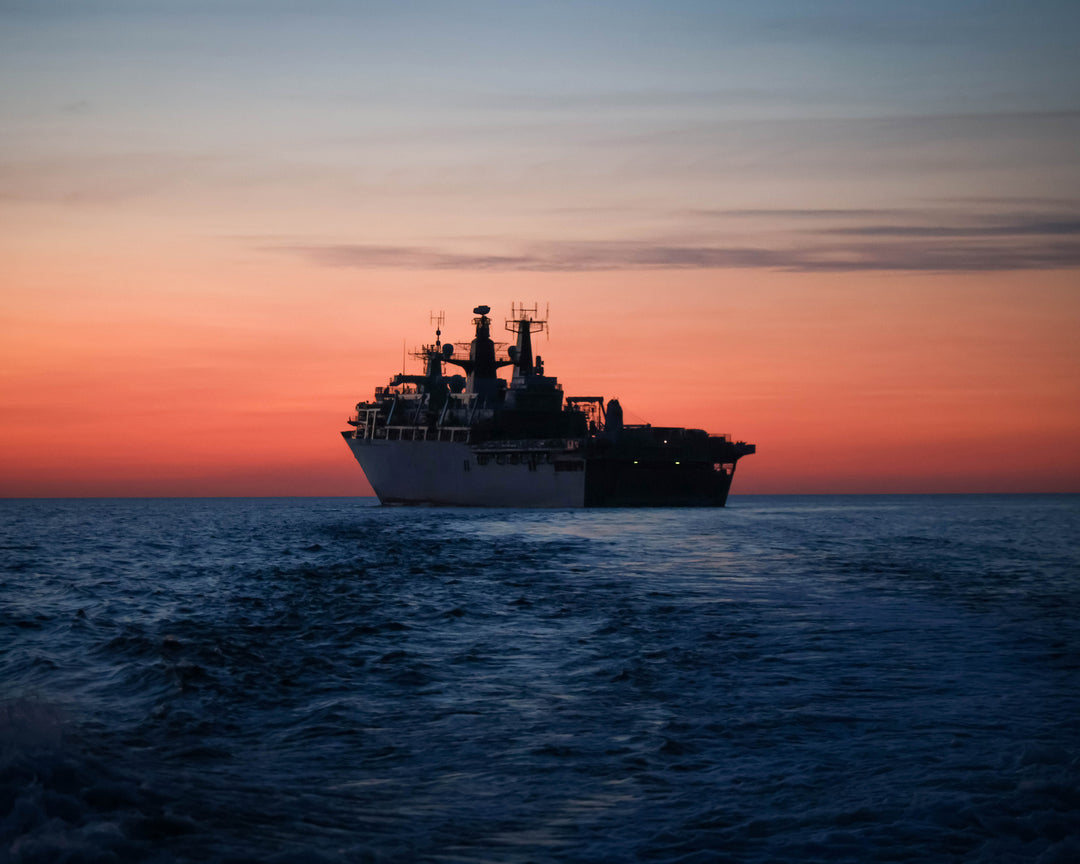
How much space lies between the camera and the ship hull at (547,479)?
83.6m

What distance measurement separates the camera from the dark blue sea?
23.0 feet

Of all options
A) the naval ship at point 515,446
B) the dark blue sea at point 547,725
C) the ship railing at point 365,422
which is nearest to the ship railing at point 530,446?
the naval ship at point 515,446

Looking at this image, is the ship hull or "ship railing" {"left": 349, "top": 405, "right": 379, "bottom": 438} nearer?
the ship hull

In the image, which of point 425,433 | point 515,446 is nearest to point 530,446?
point 515,446

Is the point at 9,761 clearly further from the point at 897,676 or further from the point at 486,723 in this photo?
the point at 897,676

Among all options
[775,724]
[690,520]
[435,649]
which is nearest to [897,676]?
[775,724]

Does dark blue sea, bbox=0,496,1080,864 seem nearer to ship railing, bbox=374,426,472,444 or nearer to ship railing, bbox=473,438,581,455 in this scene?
ship railing, bbox=473,438,581,455

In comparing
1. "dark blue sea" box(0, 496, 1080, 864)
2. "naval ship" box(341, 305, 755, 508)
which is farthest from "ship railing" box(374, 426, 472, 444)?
"dark blue sea" box(0, 496, 1080, 864)

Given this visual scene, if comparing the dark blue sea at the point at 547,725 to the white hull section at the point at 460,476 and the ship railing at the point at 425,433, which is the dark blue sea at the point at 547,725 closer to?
the white hull section at the point at 460,476

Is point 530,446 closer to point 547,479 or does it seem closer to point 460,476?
point 547,479

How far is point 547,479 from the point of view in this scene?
86.8 m

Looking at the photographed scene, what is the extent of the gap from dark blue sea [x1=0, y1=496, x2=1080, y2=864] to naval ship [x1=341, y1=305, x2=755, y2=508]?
5931 centimetres

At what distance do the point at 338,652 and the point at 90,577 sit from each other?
20.4 metres

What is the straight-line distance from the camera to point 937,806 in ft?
24.6
